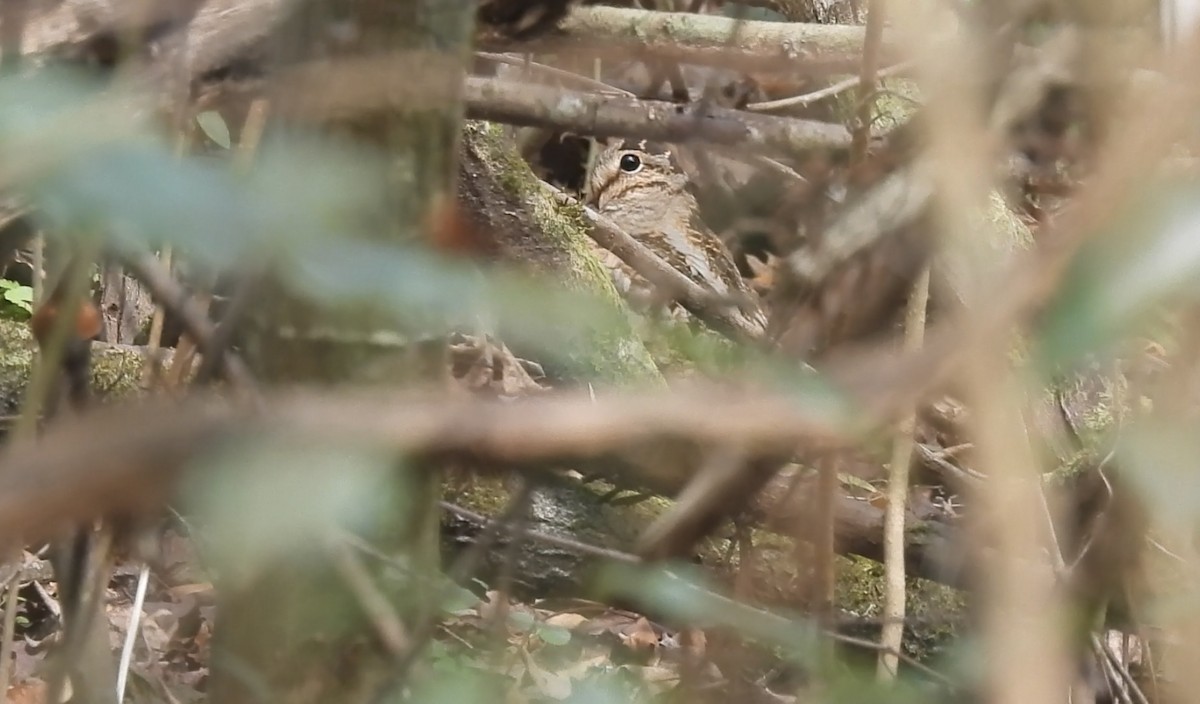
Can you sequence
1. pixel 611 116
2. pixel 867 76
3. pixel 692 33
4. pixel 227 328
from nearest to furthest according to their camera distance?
pixel 227 328 → pixel 867 76 → pixel 611 116 → pixel 692 33

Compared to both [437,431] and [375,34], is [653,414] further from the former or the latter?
[375,34]

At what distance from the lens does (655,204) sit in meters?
3.17

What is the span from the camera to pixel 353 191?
1.31 ft

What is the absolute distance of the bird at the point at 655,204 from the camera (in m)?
2.87

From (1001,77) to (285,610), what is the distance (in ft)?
1.27

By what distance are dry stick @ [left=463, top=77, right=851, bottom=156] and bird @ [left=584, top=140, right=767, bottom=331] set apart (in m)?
1.34

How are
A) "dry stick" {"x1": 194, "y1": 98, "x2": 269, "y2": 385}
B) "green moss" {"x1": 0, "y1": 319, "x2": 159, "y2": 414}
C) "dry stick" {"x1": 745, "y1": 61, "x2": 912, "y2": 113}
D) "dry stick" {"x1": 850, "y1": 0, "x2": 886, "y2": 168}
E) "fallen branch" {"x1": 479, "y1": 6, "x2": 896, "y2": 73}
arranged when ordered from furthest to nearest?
"green moss" {"x1": 0, "y1": 319, "x2": 159, "y2": 414}
"fallen branch" {"x1": 479, "y1": 6, "x2": 896, "y2": 73}
"dry stick" {"x1": 745, "y1": 61, "x2": 912, "y2": 113}
"dry stick" {"x1": 850, "y1": 0, "x2": 886, "y2": 168}
"dry stick" {"x1": 194, "y1": 98, "x2": 269, "y2": 385}

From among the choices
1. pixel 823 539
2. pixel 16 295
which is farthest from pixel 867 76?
pixel 16 295

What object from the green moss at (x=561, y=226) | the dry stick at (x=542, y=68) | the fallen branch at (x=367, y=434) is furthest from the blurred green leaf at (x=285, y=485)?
the green moss at (x=561, y=226)

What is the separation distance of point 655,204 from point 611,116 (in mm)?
1846

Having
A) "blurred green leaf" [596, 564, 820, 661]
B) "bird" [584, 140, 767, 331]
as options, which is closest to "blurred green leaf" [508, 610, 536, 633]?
"blurred green leaf" [596, 564, 820, 661]

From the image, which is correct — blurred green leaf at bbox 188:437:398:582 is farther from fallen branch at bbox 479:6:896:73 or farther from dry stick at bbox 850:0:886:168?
fallen branch at bbox 479:6:896:73

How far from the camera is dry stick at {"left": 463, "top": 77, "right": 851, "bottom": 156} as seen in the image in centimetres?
111

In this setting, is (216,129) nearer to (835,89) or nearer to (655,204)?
(835,89)
